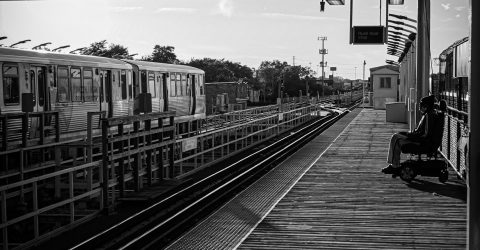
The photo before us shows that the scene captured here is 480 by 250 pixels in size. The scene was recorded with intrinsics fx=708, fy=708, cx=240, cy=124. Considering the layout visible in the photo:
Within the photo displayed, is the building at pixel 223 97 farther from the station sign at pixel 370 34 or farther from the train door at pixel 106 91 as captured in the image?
the train door at pixel 106 91

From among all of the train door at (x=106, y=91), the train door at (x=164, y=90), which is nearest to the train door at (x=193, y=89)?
the train door at (x=164, y=90)

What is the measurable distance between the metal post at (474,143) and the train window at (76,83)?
14466 mm

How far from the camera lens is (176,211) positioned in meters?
11.8

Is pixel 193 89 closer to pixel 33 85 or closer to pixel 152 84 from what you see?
pixel 152 84

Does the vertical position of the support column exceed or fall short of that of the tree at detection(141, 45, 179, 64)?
it falls short

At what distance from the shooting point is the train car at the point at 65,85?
621 inches

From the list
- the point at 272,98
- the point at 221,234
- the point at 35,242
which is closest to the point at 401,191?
the point at 221,234

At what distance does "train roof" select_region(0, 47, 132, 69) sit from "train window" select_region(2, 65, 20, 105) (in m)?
0.22

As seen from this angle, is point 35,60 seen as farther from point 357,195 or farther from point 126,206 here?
point 357,195

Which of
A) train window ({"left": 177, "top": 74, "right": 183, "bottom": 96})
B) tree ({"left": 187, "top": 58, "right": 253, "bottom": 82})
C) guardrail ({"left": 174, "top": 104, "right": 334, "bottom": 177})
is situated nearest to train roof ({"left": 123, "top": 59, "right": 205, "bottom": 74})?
train window ({"left": 177, "top": 74, "right": 183, "bottom": 96})

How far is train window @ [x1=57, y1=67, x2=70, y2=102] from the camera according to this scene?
18.0 meters

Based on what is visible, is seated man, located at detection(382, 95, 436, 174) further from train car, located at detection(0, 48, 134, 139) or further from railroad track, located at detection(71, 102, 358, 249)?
train car, located at detection(0, 48, 134, 139)

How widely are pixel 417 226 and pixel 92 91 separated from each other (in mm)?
12855

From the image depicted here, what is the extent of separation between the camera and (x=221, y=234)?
9086 mm
